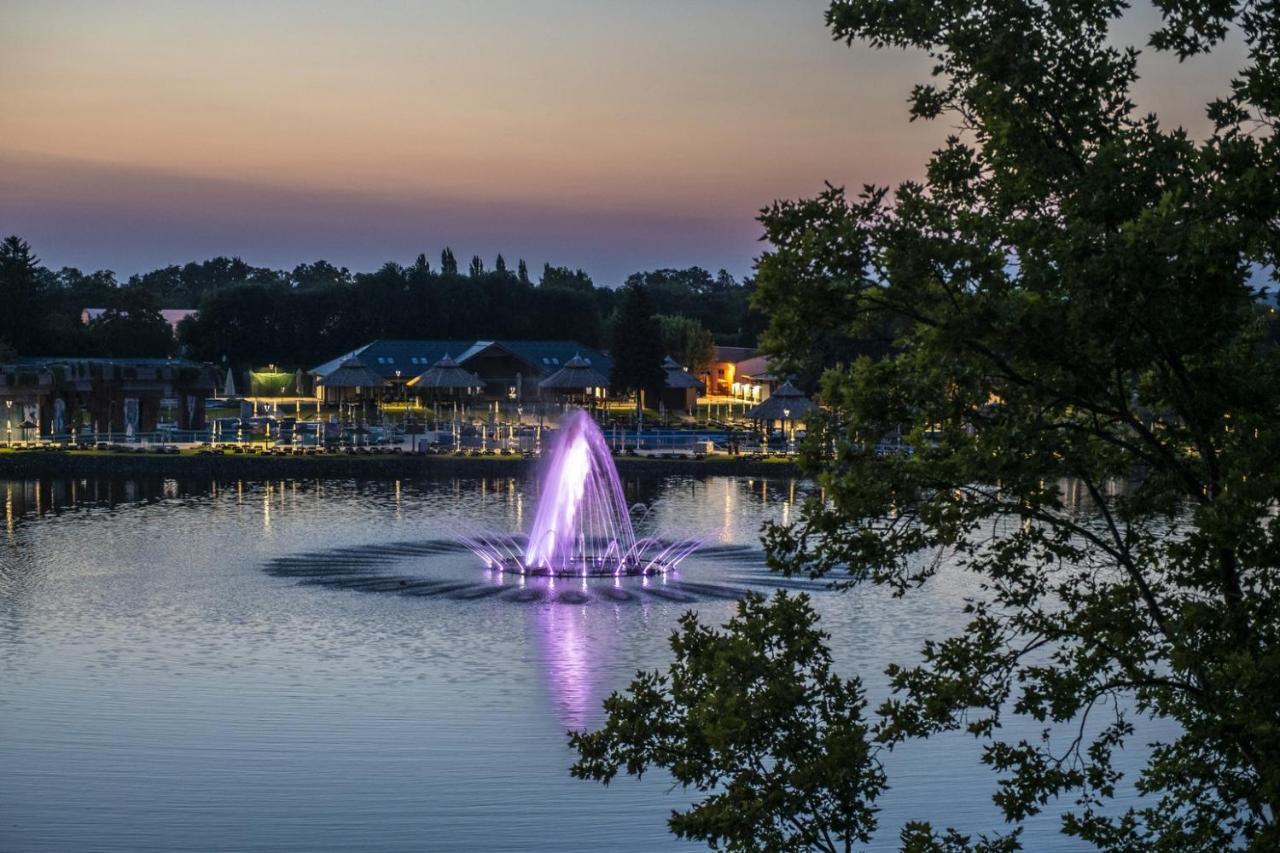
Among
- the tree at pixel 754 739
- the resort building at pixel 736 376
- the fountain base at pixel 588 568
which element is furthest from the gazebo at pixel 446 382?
the tree at pixel 754 739

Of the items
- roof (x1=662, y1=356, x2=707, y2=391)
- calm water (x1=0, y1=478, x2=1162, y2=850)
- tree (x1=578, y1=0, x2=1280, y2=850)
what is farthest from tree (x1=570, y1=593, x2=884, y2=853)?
roof (x1=662, y1=356, x2=707, y2=391)

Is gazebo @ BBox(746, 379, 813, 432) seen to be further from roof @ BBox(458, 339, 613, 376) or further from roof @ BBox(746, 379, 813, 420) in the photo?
roof @ BBox(458, 339, 613, 376)

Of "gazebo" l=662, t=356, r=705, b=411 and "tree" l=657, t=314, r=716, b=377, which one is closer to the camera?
"gazebo" l=662, t=356, r=705, b=411

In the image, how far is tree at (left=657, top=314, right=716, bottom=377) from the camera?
11438cm

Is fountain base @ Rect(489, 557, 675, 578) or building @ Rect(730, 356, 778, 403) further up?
building @ Rect(730, 356, 778, 403)

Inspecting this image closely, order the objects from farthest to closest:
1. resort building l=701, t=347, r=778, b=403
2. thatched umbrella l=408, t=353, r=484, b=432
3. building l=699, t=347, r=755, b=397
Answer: building l=699, t=347, r=755, b=397 → resort building l=701, t=347, r=778, b=403 → thatched umbrella l=408, t=353, r=484, b=432

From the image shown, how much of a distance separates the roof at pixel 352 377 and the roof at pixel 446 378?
245cm

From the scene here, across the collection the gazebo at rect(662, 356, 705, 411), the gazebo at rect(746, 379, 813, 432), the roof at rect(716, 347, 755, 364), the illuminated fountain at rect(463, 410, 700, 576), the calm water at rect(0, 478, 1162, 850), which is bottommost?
the calm water at rect(0, 478, 1162, 850)

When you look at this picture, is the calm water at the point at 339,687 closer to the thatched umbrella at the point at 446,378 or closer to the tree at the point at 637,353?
the tree at the point at 637,353

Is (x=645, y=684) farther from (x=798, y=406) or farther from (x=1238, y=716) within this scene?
(x=798, y=406)

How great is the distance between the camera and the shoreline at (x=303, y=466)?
193 ft

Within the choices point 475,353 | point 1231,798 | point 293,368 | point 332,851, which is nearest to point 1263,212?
point 1231,798

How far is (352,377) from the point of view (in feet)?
274

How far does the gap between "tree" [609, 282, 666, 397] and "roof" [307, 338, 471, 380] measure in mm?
13015
